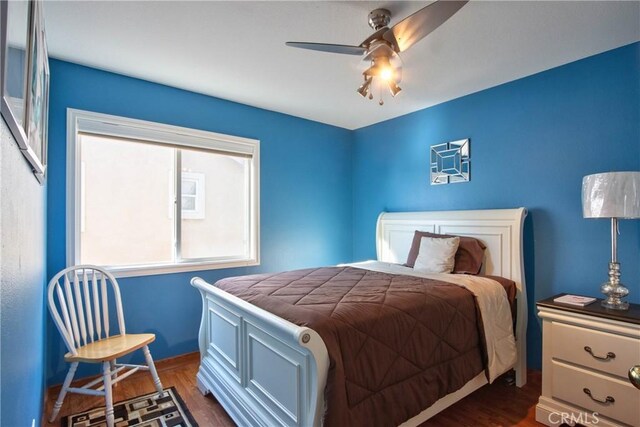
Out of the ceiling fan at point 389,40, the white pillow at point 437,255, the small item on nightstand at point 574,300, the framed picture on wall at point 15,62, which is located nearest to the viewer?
the framed picture on wall at point 15,62

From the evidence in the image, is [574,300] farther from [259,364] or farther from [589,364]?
[259,364]

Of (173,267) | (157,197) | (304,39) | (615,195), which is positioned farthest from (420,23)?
(173,267)

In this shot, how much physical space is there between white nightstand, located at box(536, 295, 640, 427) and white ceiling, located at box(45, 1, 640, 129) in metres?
1.78

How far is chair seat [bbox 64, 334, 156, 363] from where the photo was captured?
1947mm

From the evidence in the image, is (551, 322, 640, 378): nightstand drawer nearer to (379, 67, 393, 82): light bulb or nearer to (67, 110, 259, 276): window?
(379, 67, 393, 82): light bulb

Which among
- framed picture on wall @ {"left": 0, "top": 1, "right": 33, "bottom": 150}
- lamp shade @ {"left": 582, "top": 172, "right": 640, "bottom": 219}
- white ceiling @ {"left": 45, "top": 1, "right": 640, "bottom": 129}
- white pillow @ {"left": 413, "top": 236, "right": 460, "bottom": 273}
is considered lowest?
white pillow @ {"left": 413, "top": 236, "right": 460, "bottom": 273}

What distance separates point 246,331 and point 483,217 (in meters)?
2.24

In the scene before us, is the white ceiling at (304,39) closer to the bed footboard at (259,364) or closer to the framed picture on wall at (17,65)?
the framed picture on wall at (17,65)

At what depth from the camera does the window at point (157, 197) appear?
8.55ft

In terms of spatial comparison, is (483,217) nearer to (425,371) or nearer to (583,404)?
(583,404)

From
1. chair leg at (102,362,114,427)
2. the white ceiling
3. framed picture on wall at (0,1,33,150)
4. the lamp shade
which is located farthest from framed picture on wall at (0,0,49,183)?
the lamp shade

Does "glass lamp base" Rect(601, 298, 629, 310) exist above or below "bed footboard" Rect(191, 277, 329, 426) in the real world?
above

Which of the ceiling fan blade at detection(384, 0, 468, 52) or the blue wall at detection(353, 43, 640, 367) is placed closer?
the ceiling fan blade at detection(384, 0, 468, 52)

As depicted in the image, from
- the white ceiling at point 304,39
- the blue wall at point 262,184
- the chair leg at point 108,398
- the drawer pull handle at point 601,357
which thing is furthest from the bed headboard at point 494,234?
the chair leg at point 108,398
